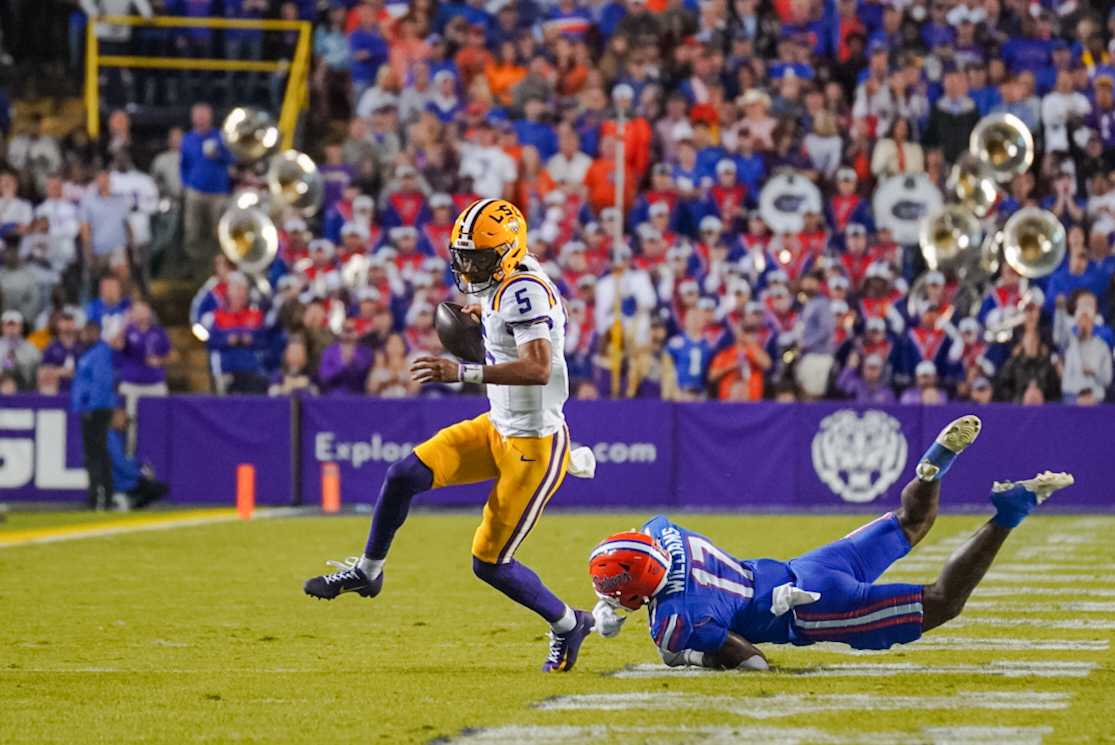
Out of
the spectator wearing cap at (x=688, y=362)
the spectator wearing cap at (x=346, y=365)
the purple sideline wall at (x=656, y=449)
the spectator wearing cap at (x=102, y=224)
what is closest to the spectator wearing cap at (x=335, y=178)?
the spectator wearing cap at (x=102, y=224)

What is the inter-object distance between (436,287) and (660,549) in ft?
39.4

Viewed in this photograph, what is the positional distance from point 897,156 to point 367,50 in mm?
6195

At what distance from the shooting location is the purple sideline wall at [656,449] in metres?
19.5

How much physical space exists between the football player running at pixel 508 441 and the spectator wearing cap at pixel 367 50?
14912 mm

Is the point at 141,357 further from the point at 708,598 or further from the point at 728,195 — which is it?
the point at 708,598

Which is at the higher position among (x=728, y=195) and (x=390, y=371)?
(x=728, y=195)

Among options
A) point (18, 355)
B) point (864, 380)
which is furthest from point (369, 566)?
point (18, 355)

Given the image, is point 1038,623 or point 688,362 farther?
point 688,362

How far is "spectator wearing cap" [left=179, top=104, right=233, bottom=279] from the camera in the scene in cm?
2162

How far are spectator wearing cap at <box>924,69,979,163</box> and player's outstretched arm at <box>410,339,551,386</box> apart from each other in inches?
564

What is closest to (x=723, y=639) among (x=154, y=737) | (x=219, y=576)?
(x=154, y=737)

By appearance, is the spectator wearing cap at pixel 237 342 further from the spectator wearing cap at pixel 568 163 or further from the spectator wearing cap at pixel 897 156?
the spectator wearing cap at pixel 897 156

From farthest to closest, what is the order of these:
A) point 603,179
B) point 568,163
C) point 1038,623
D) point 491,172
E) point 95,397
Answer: point 568,163, point 603,179, point 491,172, point 95,397, point 1038,623

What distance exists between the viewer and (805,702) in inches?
297
